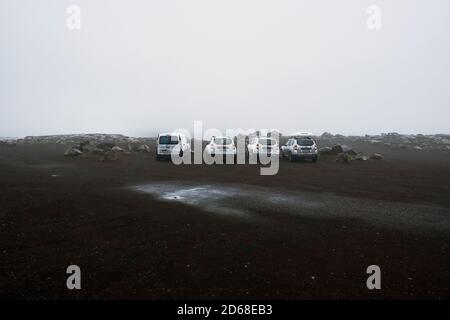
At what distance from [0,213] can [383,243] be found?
375 inches

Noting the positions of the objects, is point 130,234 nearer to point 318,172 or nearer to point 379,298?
point 379,298

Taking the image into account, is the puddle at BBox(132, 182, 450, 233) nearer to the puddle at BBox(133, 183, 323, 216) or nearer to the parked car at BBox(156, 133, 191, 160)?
the puddle at BBox(133, 183, 323, 216)

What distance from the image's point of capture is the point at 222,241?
744 cm

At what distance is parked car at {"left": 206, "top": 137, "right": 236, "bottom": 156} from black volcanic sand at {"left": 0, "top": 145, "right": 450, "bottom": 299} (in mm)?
11228

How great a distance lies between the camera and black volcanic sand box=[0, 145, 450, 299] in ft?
17.6

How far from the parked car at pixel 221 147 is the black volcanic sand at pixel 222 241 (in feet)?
36.8

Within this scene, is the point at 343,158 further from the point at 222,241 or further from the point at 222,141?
the point at 222,241

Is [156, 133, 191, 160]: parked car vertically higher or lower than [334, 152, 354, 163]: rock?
higher

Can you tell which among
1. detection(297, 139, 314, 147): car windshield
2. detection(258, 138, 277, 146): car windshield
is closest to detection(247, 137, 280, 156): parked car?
detection(258, 138, 277, 146): car windshield

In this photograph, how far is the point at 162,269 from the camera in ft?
19.5

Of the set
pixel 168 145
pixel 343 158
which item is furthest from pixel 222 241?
pixel 343 158

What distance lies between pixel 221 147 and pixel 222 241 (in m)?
18.2
